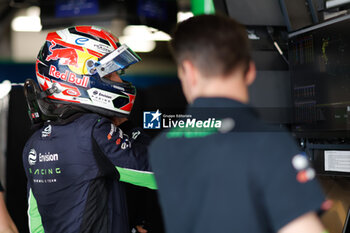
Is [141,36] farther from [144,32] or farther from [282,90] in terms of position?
[282,90]

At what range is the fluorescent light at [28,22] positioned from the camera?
5.03 meters

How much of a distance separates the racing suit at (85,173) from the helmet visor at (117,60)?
224 millimetres

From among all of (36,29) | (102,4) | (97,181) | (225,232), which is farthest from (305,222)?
(36,29)

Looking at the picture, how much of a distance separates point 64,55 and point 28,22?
3.57 meters

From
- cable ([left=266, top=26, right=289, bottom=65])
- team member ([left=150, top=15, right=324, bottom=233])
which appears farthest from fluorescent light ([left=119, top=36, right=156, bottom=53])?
team member ([left=150, top=15, right=324, bottom=233])

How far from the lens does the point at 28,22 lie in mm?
5031

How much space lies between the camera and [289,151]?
31.4 inches

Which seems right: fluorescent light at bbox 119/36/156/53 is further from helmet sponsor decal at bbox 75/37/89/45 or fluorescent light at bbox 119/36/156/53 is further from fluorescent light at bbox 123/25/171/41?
helmet sponsor decal at bbox 75/37/89/45

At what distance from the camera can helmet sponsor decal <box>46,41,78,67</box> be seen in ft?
5.93

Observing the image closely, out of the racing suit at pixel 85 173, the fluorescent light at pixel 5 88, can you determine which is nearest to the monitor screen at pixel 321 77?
the racing suit at pixel 85 173

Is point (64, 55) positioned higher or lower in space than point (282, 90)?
higher

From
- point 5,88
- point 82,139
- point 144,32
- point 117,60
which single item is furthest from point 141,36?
point 82,139

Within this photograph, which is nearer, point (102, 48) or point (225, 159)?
point (225, 159)

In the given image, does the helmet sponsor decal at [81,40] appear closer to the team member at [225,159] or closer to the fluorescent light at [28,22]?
the team member at [225,159]
